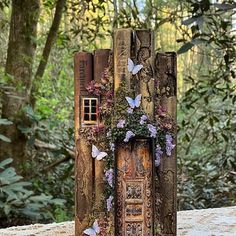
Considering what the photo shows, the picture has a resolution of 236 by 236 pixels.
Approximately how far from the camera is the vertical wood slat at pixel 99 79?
Result: 1150 millimetres

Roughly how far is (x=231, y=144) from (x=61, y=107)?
105 cm

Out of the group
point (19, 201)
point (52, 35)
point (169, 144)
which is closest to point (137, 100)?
point (169, 144)

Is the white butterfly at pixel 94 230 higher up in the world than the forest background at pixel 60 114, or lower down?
lower down

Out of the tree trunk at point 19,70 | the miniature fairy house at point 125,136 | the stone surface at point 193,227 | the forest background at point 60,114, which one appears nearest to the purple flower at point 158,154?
the miniature fairy house at point 125,136

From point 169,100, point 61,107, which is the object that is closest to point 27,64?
point 61,107

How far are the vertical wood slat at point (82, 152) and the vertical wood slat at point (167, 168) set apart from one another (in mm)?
141

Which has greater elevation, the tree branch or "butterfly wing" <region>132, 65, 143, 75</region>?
the tree branch

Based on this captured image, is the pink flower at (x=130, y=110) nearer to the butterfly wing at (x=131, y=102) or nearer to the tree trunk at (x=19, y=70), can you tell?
→ the butterfly wing at (x=131, y=102)

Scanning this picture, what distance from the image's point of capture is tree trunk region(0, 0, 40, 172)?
253cm

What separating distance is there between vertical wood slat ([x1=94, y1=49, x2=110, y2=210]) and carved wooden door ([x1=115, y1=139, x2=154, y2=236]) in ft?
0.12

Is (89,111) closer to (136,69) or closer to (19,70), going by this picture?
(136,69)

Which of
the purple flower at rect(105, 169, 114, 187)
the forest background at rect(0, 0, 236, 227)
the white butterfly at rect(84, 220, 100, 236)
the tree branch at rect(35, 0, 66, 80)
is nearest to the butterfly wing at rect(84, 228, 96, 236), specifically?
the white butterfly at rect(84, 220, 100, 236)

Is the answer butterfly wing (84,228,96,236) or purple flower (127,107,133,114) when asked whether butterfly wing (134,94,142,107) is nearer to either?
purple flower (127,107,133,114)

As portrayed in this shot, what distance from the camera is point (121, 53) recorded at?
113 centimetres
